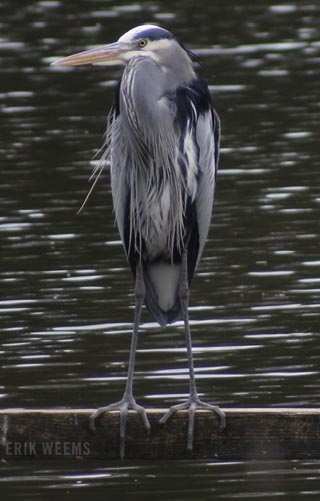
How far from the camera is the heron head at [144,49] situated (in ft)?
22.0

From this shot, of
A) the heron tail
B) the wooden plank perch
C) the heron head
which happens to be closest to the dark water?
the heron tail

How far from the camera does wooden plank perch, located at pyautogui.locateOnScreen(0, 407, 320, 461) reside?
5.68 meters

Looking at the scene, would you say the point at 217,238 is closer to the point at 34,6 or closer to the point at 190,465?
the point at 190,465

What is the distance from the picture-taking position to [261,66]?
61.6 ft

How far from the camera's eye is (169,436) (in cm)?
581

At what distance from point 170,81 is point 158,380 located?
9.23ft

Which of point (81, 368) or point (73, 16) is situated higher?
point (81, 368)

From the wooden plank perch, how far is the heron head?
168 centimetres

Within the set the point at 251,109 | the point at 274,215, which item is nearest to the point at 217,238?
the point at 274,215

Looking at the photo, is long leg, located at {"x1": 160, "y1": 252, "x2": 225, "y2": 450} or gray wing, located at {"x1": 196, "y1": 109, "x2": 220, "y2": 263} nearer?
long leg, located at {"x1": 160, "y1": 252, "x2": 225, "y2": 450}

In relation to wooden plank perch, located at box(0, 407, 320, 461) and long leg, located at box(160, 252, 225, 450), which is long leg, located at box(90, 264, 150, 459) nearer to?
wooden plank perch, located at box(0, 407, 320, 461)

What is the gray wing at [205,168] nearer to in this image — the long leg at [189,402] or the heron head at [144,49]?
the long leg at [189,402]

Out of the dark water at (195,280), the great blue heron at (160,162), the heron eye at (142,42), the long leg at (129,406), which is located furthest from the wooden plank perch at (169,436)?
the dark water at (195,280)

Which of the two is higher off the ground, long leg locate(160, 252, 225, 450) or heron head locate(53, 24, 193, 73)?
heron head locate(53, 24, 193, 73)
